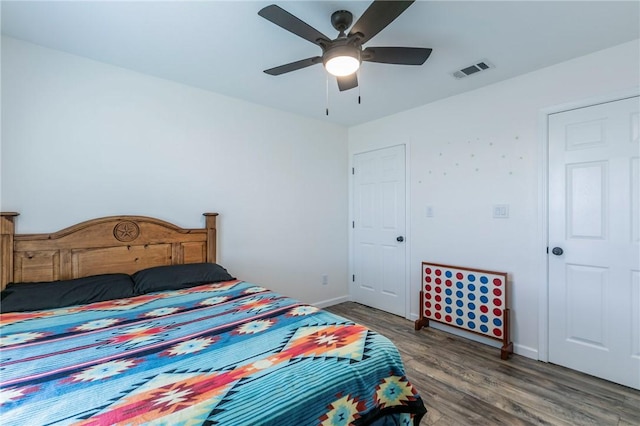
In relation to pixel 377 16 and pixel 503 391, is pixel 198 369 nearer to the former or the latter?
pixel 377 16

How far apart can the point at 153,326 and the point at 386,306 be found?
2793 millimetres

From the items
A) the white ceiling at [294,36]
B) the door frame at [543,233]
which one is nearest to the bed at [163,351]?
the white ceiling at [294,36]

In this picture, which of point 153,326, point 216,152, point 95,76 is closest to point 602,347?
point 153,326

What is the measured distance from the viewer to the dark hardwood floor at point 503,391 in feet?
5.91

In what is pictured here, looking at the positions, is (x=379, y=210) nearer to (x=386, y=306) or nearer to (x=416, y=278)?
(x=416, y=278)

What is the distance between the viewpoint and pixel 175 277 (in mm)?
2365

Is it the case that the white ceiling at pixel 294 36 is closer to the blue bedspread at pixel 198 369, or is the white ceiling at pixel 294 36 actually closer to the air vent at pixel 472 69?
the air vent at pixel 472 69

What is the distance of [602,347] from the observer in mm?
2230

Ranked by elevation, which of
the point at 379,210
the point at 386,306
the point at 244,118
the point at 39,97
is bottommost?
the point at 386,306

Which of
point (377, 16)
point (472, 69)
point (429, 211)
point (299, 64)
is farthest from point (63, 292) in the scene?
point (472, 69)

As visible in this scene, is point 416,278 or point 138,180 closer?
point 138,180

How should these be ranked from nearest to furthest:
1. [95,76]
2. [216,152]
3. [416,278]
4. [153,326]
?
[153,326] → [95,76] → [216,152] → [416,278]

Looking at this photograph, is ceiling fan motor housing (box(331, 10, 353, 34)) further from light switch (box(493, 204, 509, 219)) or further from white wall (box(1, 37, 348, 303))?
light switch (box(493, 204, 509, 219))

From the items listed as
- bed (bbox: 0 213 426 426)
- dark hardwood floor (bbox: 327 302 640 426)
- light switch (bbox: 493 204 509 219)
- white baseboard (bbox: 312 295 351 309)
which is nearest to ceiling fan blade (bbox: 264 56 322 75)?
bed (bbox: 0 213 426 426)
